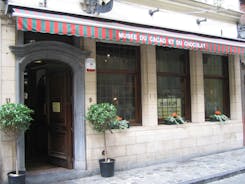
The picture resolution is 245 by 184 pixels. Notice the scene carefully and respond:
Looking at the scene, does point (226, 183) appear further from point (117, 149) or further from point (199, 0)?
point (199, 0)

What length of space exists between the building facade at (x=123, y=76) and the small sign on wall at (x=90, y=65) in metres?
0.02

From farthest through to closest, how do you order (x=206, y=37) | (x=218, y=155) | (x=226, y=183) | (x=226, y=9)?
1. (x=226, y=9)
2. (x=218, y=155)
3. (x=206, y=37)
4. (x=226, y=183)

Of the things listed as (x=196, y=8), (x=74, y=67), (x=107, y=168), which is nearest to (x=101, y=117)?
(x=107, y=168)

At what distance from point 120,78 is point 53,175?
318 cm

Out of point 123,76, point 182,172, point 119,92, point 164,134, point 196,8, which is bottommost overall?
point 182,172

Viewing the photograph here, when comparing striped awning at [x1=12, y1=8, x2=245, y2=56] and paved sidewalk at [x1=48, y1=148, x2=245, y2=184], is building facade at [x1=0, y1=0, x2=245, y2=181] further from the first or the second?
paved sidewalk at [x1=48, y1=148, x2=245, y2=184]

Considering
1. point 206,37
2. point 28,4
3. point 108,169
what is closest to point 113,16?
point 28,4

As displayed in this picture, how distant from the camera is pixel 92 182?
291 inches

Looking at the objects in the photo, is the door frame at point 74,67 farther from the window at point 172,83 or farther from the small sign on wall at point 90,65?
the window at point 172,83

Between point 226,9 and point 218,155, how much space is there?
5.03 meters

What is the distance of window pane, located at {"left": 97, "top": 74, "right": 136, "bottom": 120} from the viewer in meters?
8.78

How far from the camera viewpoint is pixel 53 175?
25.0 feet

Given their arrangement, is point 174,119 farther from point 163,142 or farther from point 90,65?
point 90,65

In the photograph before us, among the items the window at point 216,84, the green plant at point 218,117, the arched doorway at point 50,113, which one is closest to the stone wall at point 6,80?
the arched doorway at point 50,113
